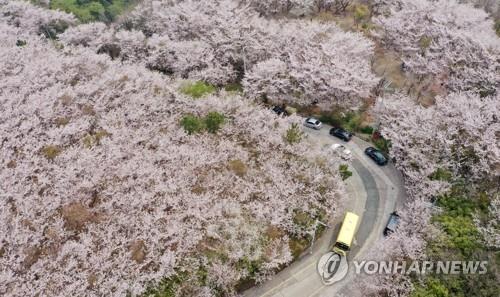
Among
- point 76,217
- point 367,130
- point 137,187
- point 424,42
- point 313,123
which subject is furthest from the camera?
point 424,42

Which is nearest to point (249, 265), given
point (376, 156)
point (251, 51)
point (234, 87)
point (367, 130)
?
point (376, 156)

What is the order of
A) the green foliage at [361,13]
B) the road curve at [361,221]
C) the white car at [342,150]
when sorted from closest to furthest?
the road curve at [361,221], the white car at [342,150], the green foliage at [361,13]

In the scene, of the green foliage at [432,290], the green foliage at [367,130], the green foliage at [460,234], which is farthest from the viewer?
the green foliage at [367,130]

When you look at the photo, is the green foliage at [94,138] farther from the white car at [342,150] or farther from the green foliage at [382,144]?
the green foliage at [382,144]

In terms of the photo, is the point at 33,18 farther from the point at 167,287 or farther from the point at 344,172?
the point at 344,172

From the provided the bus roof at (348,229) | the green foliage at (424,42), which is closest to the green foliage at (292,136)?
the bus roof at (348,229)

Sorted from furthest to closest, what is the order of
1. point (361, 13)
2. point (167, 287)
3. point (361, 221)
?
point (361, 13) < point (361, 221) < point (167, 287)
